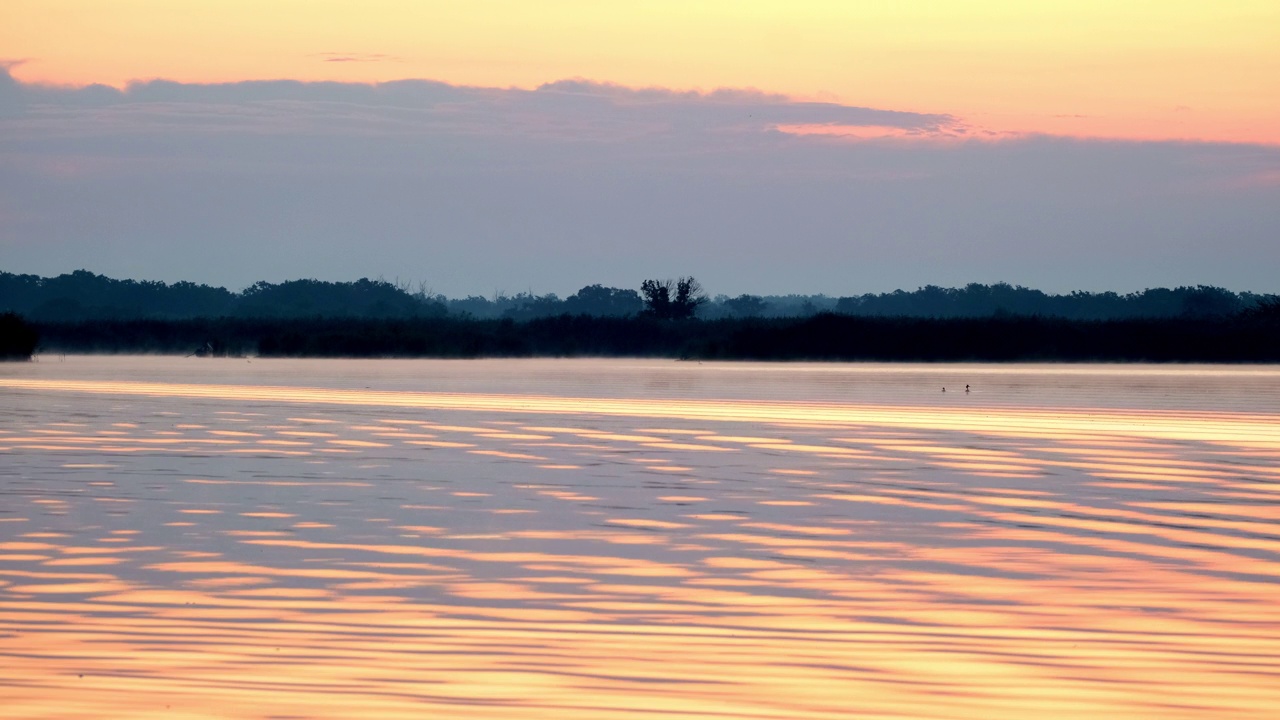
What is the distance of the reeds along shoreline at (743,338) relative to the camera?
6206 centimetres

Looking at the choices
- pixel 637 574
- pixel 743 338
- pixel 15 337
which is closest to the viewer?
pixel 637 574

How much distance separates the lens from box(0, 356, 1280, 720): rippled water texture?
257 inches

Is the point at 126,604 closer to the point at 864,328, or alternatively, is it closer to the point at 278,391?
the point at 278,391

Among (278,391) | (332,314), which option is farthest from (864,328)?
(332,314)

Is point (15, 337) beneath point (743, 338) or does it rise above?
beneath

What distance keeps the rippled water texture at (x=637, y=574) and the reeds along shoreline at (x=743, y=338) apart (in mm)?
40539

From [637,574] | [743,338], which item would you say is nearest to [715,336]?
[743,338]

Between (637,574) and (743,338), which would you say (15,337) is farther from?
(637,574)

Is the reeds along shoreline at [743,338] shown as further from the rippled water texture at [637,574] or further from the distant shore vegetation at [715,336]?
the rippled water texture at [637,574]

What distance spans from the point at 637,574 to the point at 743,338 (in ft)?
179

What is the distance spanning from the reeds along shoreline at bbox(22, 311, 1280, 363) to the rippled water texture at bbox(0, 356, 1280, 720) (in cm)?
4054

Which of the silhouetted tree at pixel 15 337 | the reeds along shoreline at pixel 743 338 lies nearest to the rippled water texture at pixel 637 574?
the silhouetted tree at pixel 15 337

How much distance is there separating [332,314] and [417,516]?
126 metres

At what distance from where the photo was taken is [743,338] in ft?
210
